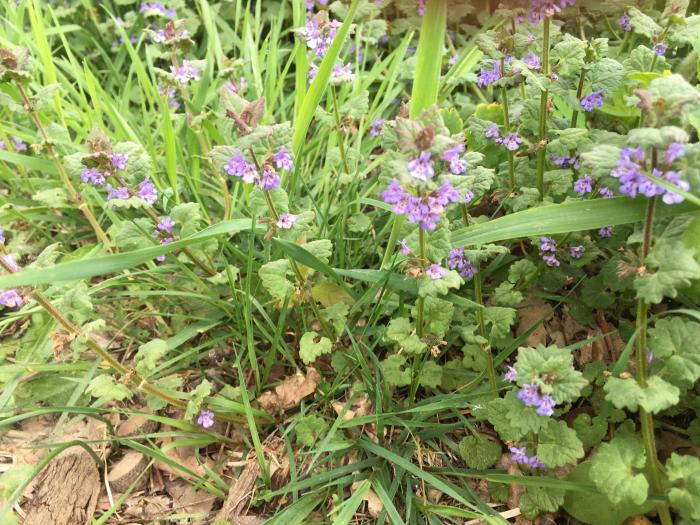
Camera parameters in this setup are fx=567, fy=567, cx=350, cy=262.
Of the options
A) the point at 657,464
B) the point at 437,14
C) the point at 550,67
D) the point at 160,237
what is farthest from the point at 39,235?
the point at 657,464

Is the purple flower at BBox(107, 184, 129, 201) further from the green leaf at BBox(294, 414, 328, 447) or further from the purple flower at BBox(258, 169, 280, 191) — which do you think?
the green leaf at BBox(294, 414, 328, 447)

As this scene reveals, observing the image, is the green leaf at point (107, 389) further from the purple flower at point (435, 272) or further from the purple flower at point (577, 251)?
the purple flower at point (577, 251)

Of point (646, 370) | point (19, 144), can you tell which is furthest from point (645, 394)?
point (19, 144)

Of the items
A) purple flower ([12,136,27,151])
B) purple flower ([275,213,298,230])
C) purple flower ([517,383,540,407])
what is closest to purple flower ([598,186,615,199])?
purple flower ([517,383,540,407])

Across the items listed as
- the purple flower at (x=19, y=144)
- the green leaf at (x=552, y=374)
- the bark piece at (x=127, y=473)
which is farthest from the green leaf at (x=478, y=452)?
the purple flower at (x=19, y=144)

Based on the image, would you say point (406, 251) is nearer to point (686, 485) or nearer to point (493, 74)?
point (493, 74)

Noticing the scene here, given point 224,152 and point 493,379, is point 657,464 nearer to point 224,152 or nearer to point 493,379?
point 493,379
